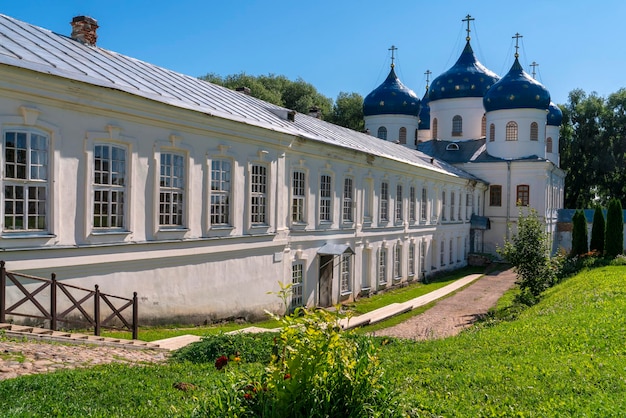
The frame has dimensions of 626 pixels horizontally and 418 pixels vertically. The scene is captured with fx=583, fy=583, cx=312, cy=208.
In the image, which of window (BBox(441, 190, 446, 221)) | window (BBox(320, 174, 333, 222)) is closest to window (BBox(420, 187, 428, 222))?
window (BBox(441, 190, 446, 221))

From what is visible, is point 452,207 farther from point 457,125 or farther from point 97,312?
point 97,312

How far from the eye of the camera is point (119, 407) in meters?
6.10

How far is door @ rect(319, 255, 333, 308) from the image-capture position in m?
20.7

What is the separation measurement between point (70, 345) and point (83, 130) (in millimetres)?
4380

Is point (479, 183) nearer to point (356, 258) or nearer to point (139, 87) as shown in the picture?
point (356, 258)

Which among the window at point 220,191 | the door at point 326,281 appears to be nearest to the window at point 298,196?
the door at point 326,281

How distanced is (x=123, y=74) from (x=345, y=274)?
1183 cm

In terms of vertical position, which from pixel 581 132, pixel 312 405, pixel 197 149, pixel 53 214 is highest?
pixel 581 132

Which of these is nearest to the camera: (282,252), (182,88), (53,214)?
(53,214)

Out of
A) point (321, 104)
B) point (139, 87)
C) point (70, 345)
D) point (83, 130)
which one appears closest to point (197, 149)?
point (139, 87)

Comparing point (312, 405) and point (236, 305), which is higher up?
point (312, 405)

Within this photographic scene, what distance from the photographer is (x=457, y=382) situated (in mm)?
7270

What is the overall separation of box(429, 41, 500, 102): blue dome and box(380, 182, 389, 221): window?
21.4 m

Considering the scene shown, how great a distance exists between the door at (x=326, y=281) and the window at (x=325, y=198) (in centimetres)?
144
